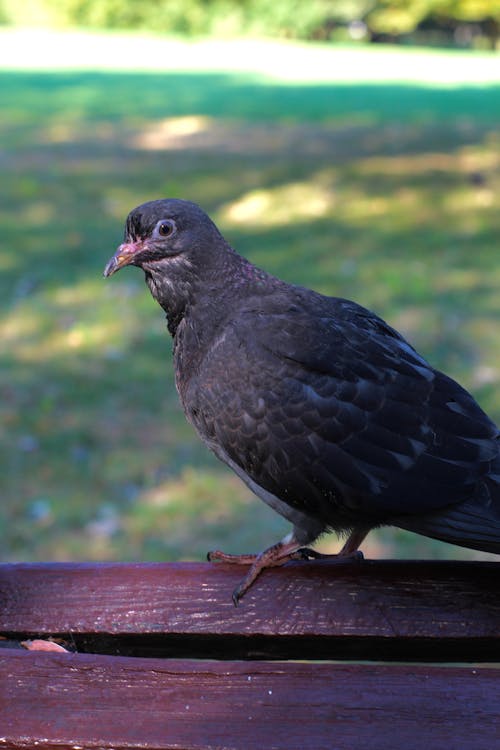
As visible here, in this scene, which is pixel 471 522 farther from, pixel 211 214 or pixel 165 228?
pixel 211 214

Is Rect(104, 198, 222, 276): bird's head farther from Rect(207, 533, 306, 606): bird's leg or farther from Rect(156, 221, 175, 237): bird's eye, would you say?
Rect(207, 533, 306, 606): bird's leg

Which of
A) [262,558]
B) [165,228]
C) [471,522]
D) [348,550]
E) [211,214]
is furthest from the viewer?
[211,214]

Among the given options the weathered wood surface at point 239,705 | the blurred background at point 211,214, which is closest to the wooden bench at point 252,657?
the weathered wood surface at point 239,705

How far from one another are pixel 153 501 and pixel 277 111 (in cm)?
1329

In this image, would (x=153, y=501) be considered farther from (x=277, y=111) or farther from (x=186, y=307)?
(x=277, y=111)

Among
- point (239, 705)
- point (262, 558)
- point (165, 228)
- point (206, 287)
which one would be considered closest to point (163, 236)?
point (165, 228)

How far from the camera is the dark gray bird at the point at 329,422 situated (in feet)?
7.69

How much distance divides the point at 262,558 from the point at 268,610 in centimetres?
23

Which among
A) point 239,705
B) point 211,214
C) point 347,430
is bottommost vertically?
point 239,705

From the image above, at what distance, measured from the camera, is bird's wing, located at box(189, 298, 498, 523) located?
2.35 metres

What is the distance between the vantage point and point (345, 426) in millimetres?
2361

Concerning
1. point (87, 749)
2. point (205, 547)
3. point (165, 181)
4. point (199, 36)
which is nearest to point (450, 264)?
point (165, 181)

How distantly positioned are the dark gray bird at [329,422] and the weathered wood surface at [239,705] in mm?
394

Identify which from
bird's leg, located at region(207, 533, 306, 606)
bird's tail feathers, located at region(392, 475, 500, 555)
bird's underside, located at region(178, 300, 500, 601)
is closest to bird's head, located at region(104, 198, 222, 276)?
bird's underside, located at region(178, 300, 500, 601)
